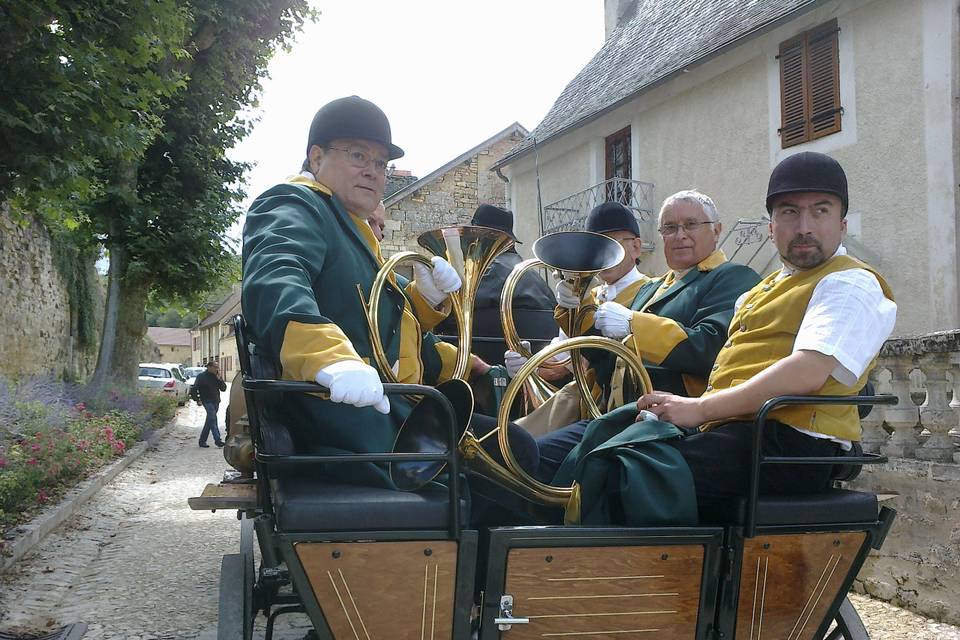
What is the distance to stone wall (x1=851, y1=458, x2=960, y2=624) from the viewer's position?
169 inches

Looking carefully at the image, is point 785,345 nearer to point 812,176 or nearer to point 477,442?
point 812,176

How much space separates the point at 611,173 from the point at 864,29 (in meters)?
5.63

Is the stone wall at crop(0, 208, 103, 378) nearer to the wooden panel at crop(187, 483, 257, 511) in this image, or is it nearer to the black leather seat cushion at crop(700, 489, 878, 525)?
the wooden panel at crop(187, 483, 257, 511)

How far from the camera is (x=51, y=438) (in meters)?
7.83

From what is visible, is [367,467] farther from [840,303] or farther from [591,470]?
[840,303]

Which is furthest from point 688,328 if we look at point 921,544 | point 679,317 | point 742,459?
point 921,544

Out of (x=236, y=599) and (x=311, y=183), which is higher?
(x=311, y=183)

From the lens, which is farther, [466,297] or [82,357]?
[82,357]

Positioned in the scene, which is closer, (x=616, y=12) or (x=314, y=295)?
(x=314, y=295)

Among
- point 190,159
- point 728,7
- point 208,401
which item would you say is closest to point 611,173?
point 728,7

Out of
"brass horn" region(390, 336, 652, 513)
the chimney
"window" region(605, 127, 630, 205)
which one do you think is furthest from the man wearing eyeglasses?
the chimney

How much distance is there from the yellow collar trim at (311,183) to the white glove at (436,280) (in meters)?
0.40

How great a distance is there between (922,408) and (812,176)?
2936 millimetres

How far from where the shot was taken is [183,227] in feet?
43.0
